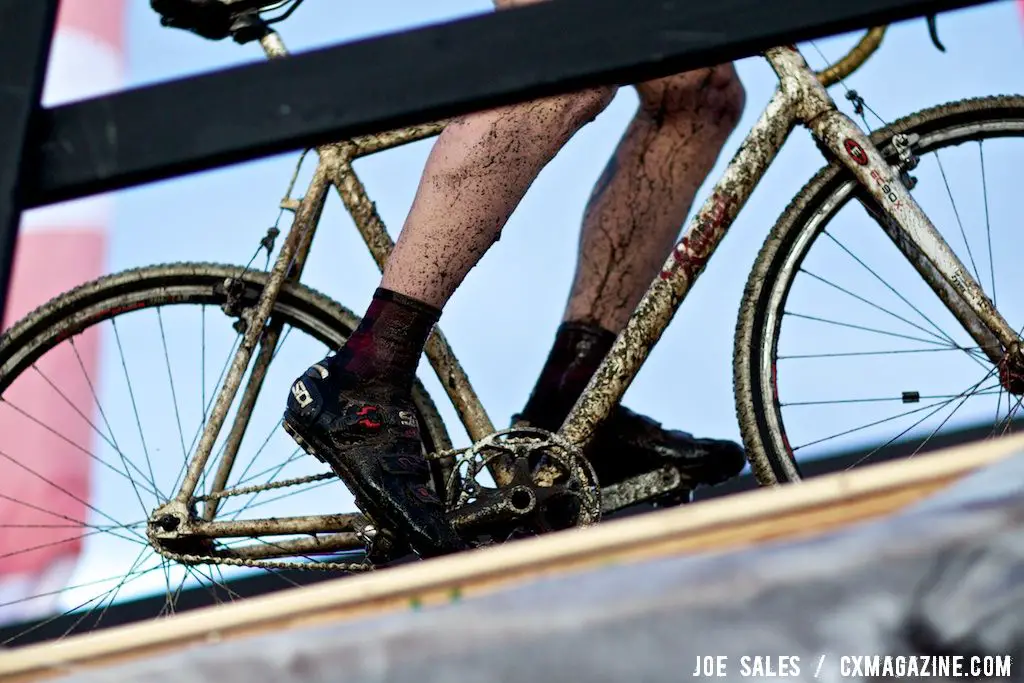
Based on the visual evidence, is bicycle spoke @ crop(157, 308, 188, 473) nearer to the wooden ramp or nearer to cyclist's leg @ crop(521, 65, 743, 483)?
cyclist's leg @ crop(521, 65, 743, 483)

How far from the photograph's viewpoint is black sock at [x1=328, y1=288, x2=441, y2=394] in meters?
1.37

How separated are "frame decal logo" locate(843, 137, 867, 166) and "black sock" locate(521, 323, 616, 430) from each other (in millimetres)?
362

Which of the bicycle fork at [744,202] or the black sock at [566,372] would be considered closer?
the bicycle fork at [744,202]

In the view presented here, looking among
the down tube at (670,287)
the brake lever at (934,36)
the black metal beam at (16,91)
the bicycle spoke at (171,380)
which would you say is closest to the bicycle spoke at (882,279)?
the down tube at (670,287)

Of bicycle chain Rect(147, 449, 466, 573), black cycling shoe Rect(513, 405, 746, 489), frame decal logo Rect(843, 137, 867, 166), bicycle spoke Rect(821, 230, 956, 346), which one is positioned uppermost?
frame decal logo Rect(843, 137, 867, 166)

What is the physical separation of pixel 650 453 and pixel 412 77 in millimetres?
995

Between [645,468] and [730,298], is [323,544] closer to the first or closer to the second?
[645,468]

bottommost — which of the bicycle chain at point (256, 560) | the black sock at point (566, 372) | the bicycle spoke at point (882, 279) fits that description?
the bicycle chain at point (256, 560)

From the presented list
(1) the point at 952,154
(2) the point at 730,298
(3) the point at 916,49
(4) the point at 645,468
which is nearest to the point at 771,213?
(2) the point at 730,298

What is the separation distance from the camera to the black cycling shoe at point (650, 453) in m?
1.57

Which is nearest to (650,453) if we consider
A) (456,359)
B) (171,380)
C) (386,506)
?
(456,359)

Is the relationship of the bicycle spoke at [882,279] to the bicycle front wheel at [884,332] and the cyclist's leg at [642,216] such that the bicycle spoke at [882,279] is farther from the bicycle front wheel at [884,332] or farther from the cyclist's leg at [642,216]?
the cyclist's leg at [642,216]

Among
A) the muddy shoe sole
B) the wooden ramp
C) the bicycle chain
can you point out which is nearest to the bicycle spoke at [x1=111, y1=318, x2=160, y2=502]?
the bicycle chain

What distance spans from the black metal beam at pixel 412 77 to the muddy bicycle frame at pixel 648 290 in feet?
2.73
